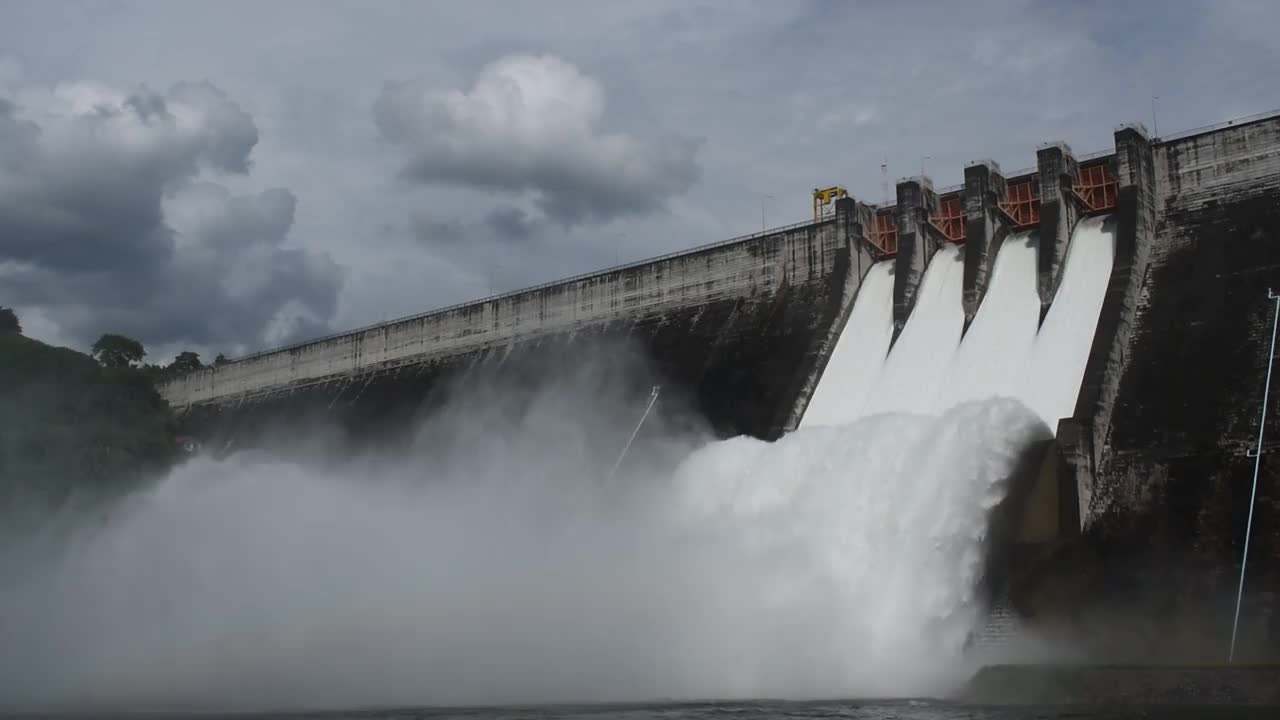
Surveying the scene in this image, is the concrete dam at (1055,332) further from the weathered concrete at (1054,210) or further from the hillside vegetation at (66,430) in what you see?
the hillside vegetation at (66,430)

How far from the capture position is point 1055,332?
2859cm

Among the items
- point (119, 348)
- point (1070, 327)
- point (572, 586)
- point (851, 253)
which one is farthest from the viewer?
point (119, 348)

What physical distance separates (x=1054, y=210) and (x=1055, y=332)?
3561 mm

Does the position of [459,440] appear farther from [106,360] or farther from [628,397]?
[106,360]

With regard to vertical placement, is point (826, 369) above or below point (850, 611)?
above

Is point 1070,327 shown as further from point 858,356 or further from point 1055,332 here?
point 858,356

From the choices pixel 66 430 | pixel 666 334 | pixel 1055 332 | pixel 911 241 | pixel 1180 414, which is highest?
pixel 911 241

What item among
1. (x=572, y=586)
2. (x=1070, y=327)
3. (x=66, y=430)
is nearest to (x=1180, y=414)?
(x=1070, y=327)

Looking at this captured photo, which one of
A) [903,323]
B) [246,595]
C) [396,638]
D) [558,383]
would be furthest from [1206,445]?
[558,383]

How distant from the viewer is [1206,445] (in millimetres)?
23688

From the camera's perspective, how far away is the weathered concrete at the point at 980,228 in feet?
102

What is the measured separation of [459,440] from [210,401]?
70.2ft

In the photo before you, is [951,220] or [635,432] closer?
[951,220]

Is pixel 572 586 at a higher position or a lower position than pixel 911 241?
lower
